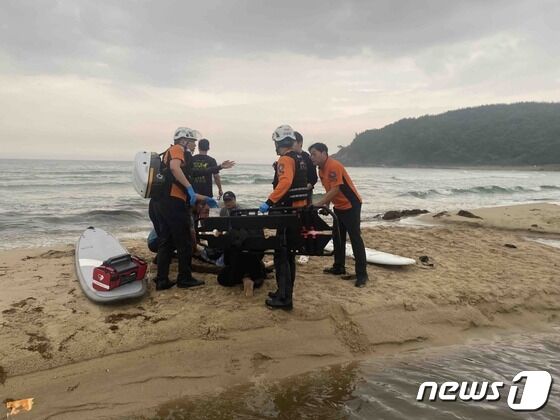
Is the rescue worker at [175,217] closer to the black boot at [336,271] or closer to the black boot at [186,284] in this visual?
the black boot at [186,284]

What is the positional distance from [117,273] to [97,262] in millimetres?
1251

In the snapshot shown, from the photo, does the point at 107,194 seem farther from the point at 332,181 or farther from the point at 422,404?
the point at 422,404

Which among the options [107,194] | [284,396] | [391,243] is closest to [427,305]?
[284,396]

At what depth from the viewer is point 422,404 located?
3.38 meters

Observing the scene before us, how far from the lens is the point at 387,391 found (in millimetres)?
3564

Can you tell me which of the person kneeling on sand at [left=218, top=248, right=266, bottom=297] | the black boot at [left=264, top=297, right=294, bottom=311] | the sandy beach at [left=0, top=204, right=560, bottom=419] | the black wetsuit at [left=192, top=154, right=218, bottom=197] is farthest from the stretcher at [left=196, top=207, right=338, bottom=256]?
the black wetsuit at [left=192, top=154, right=218, bottom=197]

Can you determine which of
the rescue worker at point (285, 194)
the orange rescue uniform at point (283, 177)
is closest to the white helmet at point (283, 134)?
the rescue worker at point (285, 194)

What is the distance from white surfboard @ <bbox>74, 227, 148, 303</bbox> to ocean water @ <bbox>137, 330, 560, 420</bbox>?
1.64 metres

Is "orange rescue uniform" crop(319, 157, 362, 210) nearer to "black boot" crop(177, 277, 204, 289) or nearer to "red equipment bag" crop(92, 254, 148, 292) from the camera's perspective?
"black boot" crop(177, 277, 204, 289)

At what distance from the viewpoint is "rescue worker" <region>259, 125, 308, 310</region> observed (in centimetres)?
450

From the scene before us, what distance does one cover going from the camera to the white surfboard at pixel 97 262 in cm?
454

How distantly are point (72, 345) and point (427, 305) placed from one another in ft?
13.0

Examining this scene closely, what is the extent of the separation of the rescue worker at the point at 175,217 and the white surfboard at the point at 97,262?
39cm

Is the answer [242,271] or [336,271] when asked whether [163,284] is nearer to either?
[242,271]
